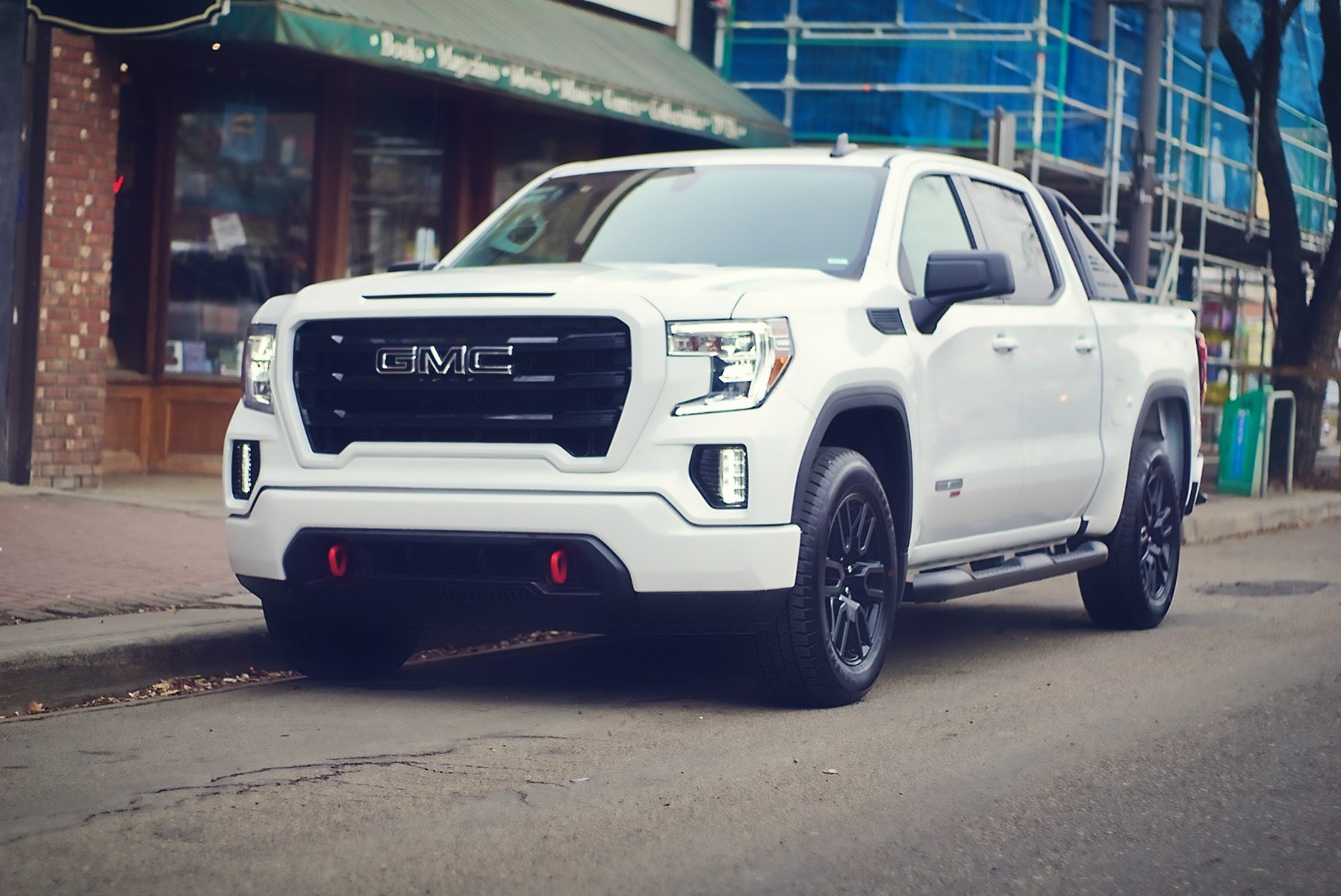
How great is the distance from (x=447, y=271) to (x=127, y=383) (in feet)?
24.9

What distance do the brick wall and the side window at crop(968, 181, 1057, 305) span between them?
6.50 meters

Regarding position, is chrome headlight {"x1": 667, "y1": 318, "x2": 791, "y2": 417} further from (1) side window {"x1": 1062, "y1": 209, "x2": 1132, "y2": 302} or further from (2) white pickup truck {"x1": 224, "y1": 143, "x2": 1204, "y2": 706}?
(1) side window {"x1": 1062, "y1": 209, "x2": 1132, "y2": 302}

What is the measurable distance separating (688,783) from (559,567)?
986 millimetres

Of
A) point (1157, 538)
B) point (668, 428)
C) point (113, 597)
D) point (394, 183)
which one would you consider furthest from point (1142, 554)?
point (394, 183)

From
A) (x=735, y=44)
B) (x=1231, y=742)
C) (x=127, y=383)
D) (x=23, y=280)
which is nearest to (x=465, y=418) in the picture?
(x=1231, y=742)

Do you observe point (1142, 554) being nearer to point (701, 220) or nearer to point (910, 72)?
point (701, 220)

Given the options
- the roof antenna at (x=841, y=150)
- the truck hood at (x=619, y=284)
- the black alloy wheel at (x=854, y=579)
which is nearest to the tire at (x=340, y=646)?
the truck hood at (x=619, y=284)

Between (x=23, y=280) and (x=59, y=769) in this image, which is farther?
(x=23, y=280)

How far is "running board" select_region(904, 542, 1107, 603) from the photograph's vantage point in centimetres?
689

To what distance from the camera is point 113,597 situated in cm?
775

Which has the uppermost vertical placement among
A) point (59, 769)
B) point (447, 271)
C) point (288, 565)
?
point (447, 271)

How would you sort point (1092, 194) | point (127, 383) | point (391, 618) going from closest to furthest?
point (391, 618) < point (127, 383) < point (1092, 194)

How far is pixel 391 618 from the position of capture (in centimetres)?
631

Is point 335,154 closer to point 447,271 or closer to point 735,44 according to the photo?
point 735,44
